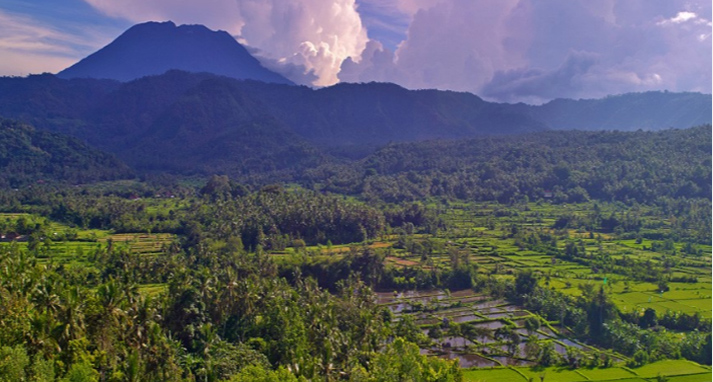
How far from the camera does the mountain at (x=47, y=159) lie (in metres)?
144

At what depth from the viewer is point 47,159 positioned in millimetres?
154125

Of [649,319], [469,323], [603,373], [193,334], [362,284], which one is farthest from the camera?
[362,284]

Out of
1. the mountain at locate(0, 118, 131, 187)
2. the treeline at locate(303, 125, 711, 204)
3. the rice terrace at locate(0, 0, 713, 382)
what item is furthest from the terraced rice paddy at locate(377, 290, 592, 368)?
the mountain at locate(0, 118, 131, 187)

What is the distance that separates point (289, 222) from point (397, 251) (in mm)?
20073

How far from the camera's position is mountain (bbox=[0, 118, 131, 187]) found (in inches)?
5684

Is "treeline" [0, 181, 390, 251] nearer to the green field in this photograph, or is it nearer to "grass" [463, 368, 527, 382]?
"grass" [463, 368, 527, 382]

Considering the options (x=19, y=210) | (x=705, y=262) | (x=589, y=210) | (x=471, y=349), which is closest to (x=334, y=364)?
(x=471, y=349)

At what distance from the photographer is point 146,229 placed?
86500 millimetres

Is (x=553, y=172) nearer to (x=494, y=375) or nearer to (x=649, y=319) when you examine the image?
(x=649, y=319)

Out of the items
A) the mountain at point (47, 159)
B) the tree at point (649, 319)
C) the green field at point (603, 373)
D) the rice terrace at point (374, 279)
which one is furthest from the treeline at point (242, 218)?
the mountain at point (47, 159)

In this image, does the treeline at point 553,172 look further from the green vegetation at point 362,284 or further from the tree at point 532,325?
the tree at point 532,325

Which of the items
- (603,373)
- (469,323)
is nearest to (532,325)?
(469,323)

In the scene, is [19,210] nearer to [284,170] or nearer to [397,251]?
[397,251]

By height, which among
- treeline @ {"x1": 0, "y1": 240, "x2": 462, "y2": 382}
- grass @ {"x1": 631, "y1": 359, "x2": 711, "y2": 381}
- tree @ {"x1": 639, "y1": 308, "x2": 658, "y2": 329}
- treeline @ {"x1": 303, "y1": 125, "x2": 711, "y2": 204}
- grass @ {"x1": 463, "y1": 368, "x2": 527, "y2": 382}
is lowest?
grass @ {"x1": 463, "y1": 368, "x2": 527, "y2": 382}
